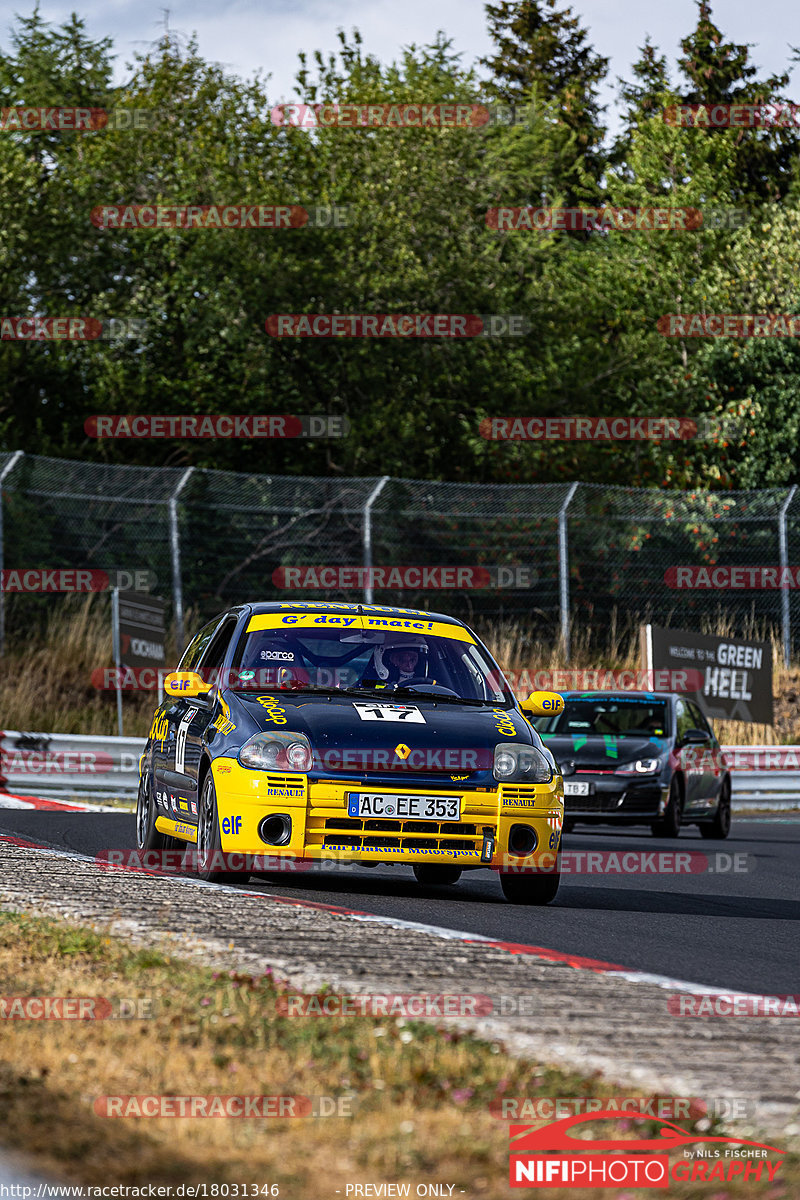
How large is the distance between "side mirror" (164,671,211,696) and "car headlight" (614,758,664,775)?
734 centimetres

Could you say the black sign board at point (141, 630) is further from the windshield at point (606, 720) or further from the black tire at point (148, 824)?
the black tire at point (148, 824)

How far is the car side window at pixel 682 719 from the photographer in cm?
1792

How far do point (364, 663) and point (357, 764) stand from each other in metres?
1.29

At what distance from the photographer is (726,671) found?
83.9 ft

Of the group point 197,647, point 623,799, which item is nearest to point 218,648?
point 197,647

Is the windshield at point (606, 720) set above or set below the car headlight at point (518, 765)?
below

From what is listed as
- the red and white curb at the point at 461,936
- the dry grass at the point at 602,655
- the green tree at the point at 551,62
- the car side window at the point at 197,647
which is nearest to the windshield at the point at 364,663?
the car side window at the point at 197,647

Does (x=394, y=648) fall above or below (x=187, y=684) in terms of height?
above

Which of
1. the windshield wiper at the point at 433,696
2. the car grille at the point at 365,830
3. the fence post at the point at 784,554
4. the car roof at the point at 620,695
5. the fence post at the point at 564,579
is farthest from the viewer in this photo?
the fence post at the point at 784,554

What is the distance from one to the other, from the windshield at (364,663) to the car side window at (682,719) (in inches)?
299

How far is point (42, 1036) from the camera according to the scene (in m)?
5.05

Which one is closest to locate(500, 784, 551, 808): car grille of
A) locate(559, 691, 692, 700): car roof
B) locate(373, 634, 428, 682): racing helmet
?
locate(373, 634, 428, 682): racing helmet

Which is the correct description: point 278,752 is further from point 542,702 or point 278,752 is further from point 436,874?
point 436,874

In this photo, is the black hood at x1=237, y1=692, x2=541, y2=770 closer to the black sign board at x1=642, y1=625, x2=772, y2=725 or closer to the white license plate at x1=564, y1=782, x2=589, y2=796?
the white license plate at x1=564, y1=782, x2=589, y2=796
